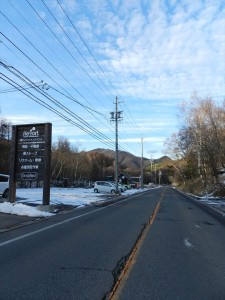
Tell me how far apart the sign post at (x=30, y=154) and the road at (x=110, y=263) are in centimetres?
858

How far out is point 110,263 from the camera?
8797mm

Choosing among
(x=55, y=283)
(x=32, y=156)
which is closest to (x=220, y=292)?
(x=55, y=283)

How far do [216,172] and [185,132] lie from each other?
23.8 ft

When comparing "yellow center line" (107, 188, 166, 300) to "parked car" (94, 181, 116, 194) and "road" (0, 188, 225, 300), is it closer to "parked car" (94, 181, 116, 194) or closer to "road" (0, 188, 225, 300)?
"road" (0, 188, 225, 300)

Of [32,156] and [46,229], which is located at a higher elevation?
[32,156]

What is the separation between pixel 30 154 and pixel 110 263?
1569 centimetres

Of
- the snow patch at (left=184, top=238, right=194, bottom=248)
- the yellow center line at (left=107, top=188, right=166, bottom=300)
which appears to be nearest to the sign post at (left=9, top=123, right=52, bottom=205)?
the yellow center line at (left=107, top=188, right=166, bottom=300)

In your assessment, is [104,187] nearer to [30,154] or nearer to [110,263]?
[30,154]

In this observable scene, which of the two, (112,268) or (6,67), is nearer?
(112,268)

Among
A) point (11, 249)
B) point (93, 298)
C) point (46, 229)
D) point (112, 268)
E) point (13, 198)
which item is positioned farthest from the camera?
point (13, 198)

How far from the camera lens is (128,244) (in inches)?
451

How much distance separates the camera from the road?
6.59 meters

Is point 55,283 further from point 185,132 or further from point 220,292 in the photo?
point 185,132

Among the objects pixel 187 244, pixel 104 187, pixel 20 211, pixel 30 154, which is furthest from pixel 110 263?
pixel 104 187
